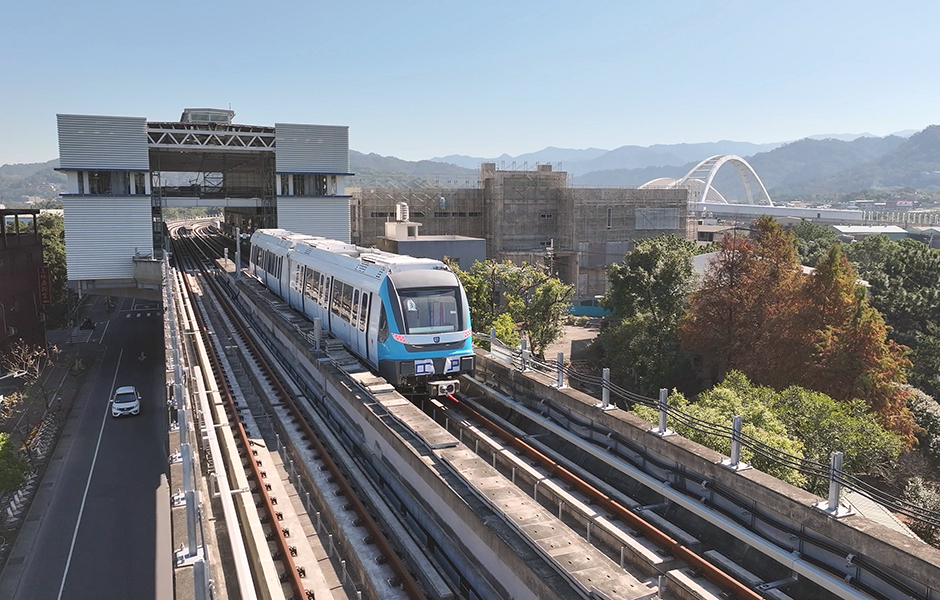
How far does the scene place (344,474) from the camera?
11625 mm

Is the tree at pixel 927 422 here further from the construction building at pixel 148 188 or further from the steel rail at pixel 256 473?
the construction building at pixel 148 188

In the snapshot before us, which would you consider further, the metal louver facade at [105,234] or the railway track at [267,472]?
the metal louver facade at [105,234]

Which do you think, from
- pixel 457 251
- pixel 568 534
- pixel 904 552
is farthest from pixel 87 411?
pixel 904 552

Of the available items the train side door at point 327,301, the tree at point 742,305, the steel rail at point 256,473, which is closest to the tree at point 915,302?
the tree at point 742,305

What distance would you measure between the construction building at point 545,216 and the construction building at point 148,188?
1559cm

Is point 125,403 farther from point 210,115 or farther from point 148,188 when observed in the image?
point 210,115

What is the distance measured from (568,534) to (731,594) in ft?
6.94

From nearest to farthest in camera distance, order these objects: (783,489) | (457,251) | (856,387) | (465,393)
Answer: (783,489)
(465,393)
(856,387)
(457,251)

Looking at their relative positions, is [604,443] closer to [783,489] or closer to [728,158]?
[783,489]

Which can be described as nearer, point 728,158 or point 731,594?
point 731,594

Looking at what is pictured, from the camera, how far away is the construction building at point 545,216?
180 feet

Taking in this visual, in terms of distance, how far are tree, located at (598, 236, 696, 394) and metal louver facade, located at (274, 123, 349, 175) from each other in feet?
54.8

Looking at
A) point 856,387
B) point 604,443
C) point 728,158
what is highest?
point 728,158

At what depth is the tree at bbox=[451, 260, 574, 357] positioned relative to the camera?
99.4 ft
